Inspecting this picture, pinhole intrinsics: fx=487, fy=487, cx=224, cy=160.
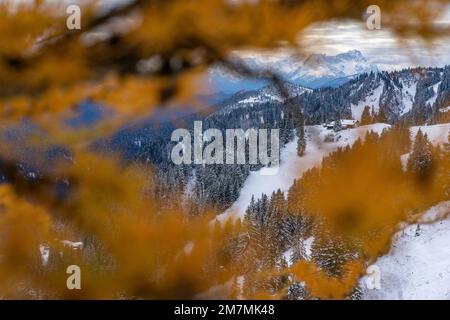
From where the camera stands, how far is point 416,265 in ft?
5.84

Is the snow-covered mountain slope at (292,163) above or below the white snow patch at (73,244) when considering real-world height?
above

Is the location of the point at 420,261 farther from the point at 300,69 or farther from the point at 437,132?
the point at 300,69

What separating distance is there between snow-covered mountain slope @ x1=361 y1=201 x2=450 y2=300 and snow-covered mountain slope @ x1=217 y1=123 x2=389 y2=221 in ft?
1.21

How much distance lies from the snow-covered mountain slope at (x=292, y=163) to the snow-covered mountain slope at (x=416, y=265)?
369mm

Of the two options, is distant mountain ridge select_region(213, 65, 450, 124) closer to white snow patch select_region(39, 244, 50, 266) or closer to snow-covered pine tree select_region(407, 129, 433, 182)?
snow-covered pine tree select_region(407, 129, 433, 182)

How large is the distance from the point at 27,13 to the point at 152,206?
731 millimetres

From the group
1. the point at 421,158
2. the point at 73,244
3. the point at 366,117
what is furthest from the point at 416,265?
the point at 73,244

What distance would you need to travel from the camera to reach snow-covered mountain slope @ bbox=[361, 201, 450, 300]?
169cm

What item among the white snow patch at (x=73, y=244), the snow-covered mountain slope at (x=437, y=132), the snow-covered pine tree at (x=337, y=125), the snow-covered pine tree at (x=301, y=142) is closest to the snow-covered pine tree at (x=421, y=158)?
the snow-covered mountain slope at (x=437, y=132)

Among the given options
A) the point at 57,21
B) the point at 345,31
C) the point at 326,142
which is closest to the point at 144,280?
the point at 326,142

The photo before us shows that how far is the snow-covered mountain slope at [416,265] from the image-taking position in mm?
1694

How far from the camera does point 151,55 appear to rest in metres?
1.33

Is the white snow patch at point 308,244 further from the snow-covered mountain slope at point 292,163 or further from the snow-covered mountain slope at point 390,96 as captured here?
the snow-covered mountain slope at point 390,96

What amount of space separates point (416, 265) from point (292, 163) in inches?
23.6
